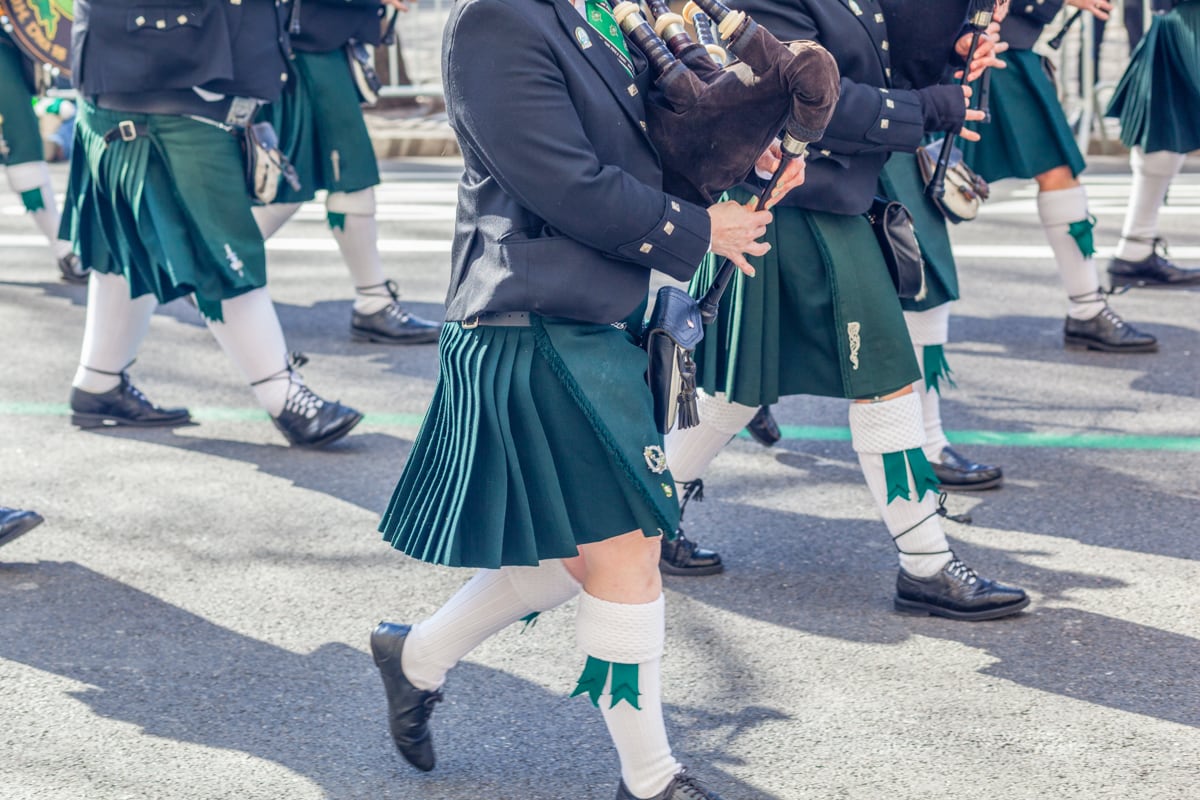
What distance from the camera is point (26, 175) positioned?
7074 mm

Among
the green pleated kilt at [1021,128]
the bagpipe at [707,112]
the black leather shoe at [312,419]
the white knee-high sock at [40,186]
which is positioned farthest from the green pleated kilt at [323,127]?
the bagpipe at [707,112]

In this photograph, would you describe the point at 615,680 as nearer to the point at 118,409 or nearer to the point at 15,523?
the point at 15,523

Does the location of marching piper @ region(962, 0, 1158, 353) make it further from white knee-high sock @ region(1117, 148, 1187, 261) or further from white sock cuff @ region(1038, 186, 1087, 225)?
white knee-high sock @ region(1117, 148, 1187, 261)

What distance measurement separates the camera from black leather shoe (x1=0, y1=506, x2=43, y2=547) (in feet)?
13.3

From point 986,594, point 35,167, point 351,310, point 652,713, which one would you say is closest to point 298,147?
point 351,310

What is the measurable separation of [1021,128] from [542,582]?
2998mm

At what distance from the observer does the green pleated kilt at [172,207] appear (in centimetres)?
468

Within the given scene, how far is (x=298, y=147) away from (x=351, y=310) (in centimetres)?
115

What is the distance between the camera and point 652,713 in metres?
2.78

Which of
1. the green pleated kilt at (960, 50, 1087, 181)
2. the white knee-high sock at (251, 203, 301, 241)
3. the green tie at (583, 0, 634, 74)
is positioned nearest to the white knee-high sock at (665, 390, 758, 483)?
the green tie at (583, 0, 634, 74)

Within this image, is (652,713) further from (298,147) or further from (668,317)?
(298,147)

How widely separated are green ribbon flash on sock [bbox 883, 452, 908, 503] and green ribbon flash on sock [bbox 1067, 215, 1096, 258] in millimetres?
2158

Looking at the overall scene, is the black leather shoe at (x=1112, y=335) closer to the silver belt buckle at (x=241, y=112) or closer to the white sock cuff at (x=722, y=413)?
the white sock cuff at (x=722, y=413)

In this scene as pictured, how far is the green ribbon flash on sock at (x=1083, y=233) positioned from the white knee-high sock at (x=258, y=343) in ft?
8.47
